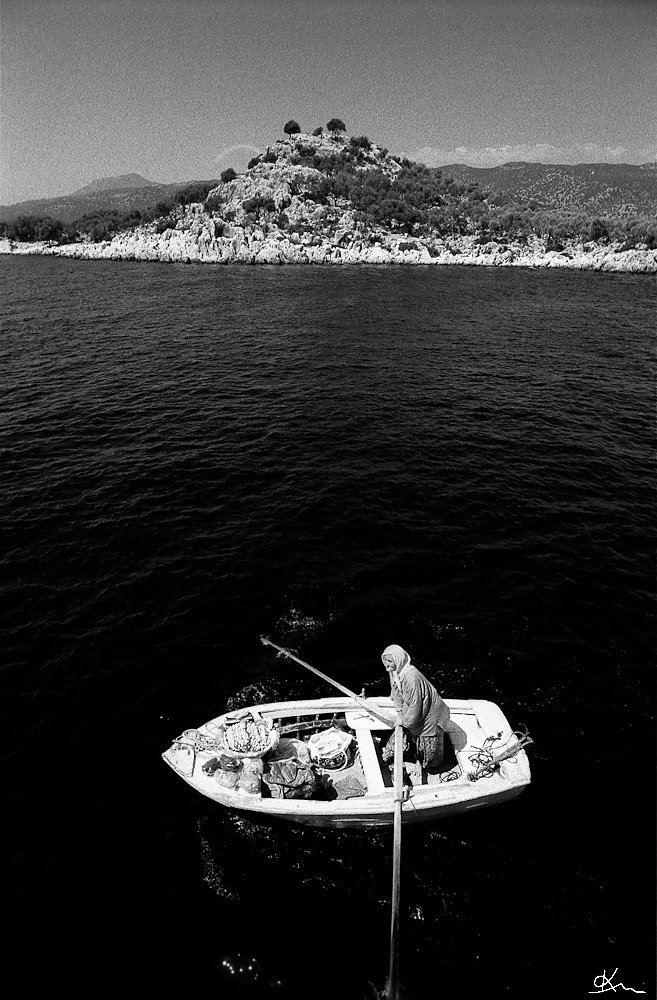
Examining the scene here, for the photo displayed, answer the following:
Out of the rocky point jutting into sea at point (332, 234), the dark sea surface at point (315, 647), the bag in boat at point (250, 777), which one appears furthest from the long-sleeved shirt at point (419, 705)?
the rocky point jutting into sea at point (332, 234)

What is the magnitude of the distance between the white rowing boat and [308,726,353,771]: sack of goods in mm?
29

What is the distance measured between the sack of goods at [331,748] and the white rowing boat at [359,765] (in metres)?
0.03

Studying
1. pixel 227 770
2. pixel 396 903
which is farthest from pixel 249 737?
pixel 396 903

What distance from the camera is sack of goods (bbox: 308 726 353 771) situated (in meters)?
13.6

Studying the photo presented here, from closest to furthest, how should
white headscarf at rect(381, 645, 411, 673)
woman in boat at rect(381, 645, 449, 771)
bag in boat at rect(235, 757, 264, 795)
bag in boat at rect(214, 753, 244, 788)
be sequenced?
white headscarf at rect(381, 645, 411, 673) < woman in boat at rect(381, 645, 449, 771) < bag in boat at rect(235, 757, 264, 795) < bag in boat at rect(214, 753, 244, 788)

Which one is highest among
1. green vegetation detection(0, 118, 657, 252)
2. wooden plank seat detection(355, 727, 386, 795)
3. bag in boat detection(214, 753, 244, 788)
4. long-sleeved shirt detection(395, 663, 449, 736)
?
green vegetation detection(0, 118, 657, 252)

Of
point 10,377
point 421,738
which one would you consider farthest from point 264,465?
point 10,377

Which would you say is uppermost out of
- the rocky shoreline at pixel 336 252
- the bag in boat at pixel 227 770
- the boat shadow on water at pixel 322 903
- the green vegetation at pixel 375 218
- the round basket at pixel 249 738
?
the green vegetation at pixel 375 218

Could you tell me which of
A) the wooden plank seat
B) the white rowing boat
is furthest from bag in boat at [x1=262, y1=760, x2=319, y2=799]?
the wooden plank seat

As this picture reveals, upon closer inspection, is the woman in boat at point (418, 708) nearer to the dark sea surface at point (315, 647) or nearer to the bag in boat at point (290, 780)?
the dark sea surface at point (315, 647)

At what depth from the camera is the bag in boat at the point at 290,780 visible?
12.8m

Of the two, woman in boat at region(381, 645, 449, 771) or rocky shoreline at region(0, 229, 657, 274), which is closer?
woman in boat at region(381, 645, 449, 771)
